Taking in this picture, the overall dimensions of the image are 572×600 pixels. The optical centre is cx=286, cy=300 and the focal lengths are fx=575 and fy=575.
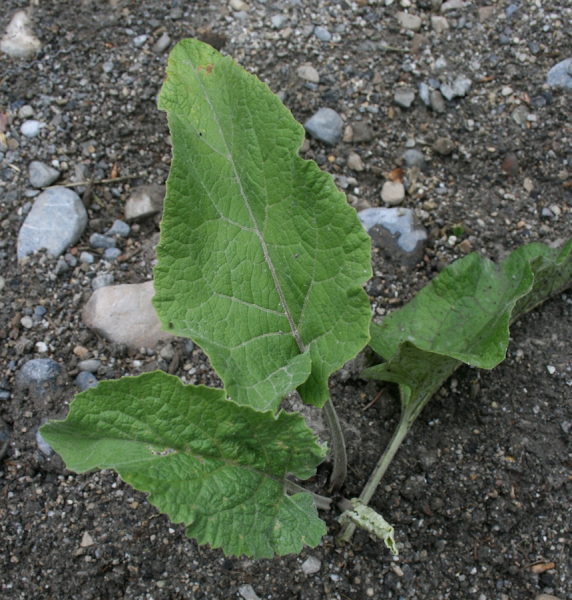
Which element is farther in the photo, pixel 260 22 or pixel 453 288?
pixel 260 22

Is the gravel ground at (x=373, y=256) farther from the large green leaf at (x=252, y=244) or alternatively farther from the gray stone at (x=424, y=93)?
the large green leaf at (x=252, y=244)

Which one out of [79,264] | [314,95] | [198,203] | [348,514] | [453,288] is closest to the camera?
[198,203]

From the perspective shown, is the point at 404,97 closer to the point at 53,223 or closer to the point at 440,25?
the point at 440,25

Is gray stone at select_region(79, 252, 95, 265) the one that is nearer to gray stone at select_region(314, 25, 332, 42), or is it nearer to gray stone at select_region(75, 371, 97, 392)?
gray stone at select_region(75, 371, 97, 392)

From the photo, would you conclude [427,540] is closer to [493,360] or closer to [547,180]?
[493,360]

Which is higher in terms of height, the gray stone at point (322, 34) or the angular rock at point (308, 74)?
the gray stone at point (322, 34)

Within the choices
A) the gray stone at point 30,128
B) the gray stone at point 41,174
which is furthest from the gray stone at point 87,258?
the gray stone at point 30,128

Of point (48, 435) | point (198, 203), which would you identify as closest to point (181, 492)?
point (48, 435)
